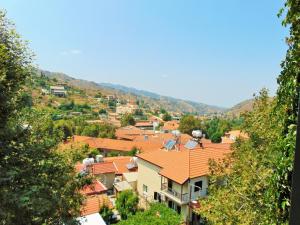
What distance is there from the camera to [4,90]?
6.87 m

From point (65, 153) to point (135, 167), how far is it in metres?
31.2

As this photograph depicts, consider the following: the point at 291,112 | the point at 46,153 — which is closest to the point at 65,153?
the point at 46,153

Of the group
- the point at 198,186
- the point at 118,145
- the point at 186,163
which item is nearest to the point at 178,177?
the point at 186,163

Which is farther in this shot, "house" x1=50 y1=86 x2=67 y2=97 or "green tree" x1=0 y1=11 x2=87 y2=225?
"house" x1=50 y1=86 x2=67 y2=97

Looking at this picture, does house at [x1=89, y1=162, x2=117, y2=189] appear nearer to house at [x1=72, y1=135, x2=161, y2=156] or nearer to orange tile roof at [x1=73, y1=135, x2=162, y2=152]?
house at [x1=72, y1=135, x2=161, y2=156]

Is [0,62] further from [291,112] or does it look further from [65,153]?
[291,112]

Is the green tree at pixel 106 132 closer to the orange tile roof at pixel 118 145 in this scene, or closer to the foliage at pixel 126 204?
the orange tile roof at pixel 118 145

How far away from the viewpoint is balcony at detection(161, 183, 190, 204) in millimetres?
23469

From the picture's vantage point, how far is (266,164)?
1022cm

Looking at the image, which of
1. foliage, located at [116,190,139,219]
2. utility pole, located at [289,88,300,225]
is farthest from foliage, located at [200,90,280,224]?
foliage, located at [116,190,139,219]

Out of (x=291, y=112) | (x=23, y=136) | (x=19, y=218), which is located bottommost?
(x=19, y=218)

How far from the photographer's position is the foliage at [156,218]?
18.0 m

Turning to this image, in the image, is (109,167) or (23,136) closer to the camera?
(23,136)

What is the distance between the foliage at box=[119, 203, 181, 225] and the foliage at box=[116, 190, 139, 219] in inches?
194
